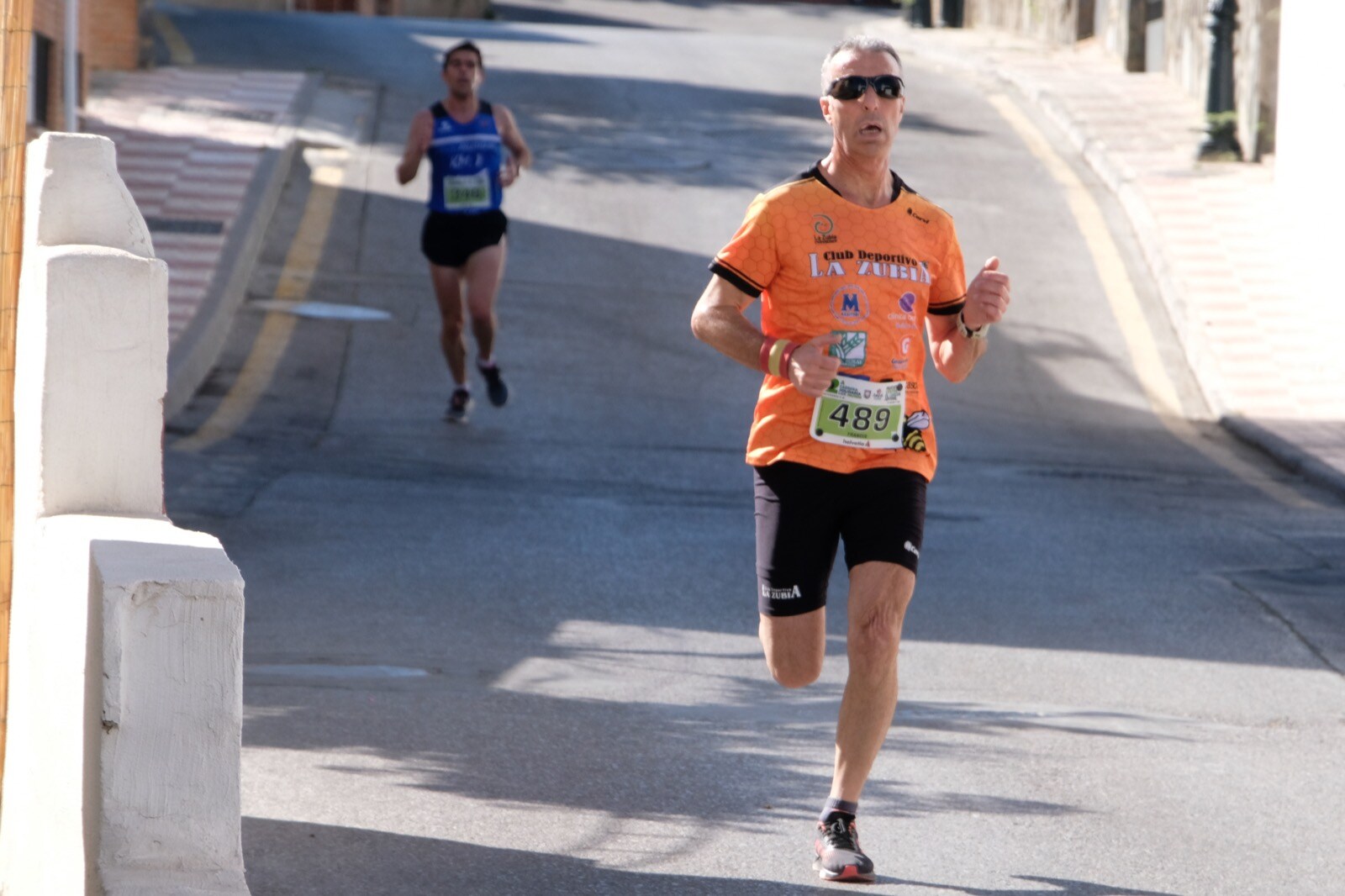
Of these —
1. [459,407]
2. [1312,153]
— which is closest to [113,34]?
[459,407]

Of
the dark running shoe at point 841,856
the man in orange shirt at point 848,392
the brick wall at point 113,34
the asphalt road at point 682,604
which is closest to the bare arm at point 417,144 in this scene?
the asphalt road at point 682,604

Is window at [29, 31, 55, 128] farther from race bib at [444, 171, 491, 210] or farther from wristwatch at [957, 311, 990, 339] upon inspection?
wristwatch at [957, 311, 990, 339]

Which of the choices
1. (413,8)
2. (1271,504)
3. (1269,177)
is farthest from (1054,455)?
(413,8)

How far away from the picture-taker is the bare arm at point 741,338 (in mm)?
5012

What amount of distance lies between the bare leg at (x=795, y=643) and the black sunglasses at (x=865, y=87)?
133 cm

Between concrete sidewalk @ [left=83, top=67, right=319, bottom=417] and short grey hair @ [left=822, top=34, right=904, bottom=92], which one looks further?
concrete sidewalk @ [left=83, top=67, right=319, bottom=417]

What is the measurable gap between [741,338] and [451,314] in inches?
297

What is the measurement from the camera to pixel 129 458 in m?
4.79

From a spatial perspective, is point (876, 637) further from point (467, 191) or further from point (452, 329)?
point (452, 329)

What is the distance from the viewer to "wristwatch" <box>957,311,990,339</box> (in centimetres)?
543

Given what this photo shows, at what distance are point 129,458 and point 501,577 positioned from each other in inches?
176

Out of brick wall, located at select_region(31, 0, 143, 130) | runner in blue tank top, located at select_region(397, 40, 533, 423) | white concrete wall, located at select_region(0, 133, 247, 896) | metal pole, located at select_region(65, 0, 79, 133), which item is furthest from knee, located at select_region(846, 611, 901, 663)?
brick wall, located at select_region(31, 0, 143, 130)

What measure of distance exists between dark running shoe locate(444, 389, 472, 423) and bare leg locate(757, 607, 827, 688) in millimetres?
7745

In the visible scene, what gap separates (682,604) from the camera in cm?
880
